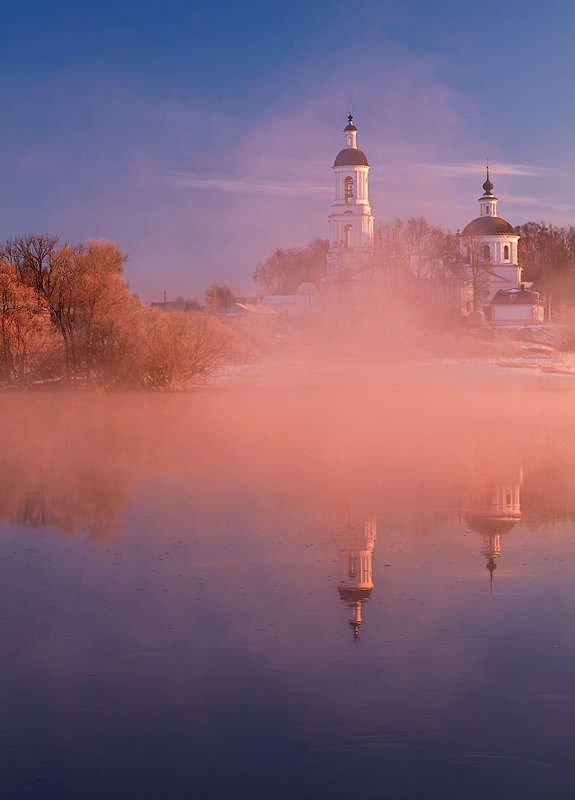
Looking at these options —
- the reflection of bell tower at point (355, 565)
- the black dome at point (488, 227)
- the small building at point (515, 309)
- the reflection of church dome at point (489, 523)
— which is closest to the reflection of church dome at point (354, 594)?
the reflection of bell tower at point (355, 565)

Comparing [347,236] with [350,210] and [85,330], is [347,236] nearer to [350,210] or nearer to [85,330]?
[350,210]

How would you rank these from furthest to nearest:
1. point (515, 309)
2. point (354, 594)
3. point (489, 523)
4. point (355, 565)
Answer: point (515, 309) → point (489, 523) → point (355, 565) → point (354, 594)

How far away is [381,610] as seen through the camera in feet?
25.1

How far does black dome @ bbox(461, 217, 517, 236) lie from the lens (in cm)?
8231

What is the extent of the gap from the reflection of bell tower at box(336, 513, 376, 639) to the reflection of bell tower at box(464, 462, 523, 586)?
106cm

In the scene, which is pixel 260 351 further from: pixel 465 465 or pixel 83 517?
pixel 83 517

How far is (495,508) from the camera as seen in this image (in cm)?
1141

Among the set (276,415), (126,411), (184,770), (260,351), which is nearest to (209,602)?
(184,770)

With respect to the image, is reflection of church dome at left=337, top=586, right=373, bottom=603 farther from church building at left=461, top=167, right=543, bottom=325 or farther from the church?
church building at left=461, top=167, right=543, bottom=325

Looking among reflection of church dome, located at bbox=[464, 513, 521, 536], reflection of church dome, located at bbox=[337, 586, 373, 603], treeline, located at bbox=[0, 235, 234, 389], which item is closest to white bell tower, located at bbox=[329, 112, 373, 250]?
treeline, located at bbox=[0, 235, 234, 389]

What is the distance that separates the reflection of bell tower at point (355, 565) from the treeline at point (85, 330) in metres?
17.9

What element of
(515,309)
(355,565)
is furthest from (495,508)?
(515,309)

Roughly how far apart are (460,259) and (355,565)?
65.6 meters

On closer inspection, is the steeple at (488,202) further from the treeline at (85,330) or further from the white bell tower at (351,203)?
the treeline at (85,330)
